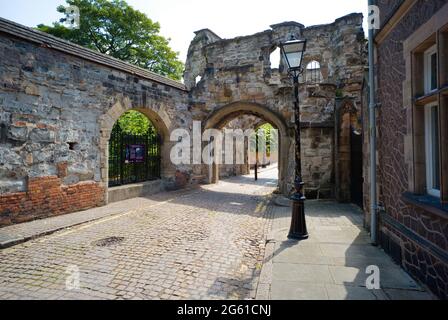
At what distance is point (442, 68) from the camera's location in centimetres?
287

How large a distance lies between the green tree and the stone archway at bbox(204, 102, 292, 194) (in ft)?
39.1

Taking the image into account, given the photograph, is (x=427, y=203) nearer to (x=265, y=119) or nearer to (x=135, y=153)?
(x=265, y=119)

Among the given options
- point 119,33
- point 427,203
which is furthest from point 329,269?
point 119,33

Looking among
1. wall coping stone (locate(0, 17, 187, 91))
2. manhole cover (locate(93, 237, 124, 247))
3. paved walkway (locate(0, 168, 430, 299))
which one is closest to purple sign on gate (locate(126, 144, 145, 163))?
wall coping stone (locate(0, 17, 187, 91))

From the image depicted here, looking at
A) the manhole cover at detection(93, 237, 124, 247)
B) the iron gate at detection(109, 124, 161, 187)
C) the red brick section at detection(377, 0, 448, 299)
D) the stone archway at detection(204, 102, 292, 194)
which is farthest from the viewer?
the stone archway at detection(204, 102, 292, 194)

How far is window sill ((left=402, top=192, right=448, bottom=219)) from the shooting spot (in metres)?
2.81

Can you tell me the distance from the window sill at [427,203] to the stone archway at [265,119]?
282 inches

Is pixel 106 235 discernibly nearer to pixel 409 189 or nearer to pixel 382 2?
pixel 409 189

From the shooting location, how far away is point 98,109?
836cm

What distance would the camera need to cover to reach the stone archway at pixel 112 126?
8.52m

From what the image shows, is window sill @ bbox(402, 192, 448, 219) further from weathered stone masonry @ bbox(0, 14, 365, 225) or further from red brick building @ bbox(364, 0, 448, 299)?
weathered stone masonry @ bbox(0, 14, 365, 225)

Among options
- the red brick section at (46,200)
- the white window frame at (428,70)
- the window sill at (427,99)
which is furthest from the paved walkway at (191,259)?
the white window frame at (428,70)
